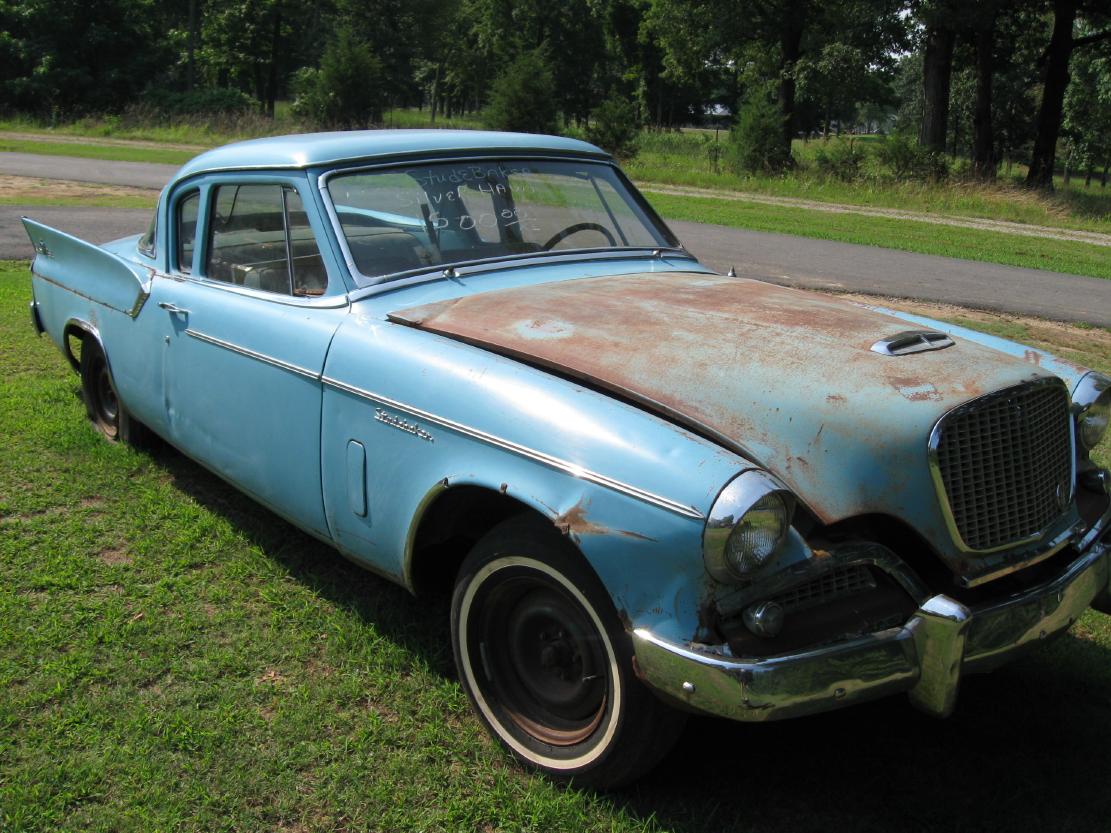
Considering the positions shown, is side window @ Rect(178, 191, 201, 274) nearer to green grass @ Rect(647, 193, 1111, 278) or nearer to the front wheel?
the front wheel

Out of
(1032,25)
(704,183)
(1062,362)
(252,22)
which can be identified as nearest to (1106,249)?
(704,183)

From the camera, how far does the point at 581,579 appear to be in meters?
2.34

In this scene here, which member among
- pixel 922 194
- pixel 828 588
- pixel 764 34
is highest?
pixel 764 34

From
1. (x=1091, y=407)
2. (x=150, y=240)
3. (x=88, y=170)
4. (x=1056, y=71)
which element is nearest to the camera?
(x=1091, y=407)

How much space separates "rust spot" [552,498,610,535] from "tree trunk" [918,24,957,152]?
23.5 metres

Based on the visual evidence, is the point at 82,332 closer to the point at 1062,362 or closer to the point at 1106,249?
the point at 1062,362

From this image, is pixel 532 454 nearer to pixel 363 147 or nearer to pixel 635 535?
pixel 635 535

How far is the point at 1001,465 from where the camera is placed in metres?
2.48

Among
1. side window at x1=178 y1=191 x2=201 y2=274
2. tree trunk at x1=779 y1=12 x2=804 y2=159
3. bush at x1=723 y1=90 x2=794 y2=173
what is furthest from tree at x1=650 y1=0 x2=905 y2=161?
side window at x1=178 y1=191 x2=201 y2=274

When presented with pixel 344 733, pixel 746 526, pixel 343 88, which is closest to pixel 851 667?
pixel 746 526

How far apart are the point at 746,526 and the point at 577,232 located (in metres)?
2.04

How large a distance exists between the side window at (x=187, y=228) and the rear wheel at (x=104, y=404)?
821mm

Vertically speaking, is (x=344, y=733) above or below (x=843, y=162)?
below

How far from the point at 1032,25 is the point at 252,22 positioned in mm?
34049
